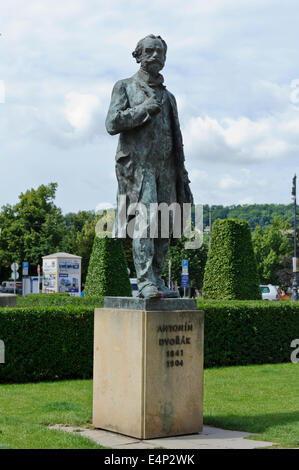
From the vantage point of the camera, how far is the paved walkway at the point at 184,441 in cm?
597

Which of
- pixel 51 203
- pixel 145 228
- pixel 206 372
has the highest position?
pixel 51 203

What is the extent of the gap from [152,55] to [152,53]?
0.02 m

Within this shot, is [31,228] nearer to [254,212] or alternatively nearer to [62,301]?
[62,301]

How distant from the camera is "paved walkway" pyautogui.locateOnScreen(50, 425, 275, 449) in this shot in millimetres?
5973

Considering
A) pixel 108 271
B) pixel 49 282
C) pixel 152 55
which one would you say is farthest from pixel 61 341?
pixel 49 282

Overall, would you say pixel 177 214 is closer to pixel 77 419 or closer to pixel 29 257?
pixel 77 419

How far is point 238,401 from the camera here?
8.95 m

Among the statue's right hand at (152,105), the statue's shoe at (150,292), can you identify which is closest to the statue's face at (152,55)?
the statue's right hand at (152,105)

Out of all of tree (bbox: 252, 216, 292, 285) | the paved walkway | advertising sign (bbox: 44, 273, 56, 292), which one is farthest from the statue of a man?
tree (bbox: 252, 216, 292, 285)

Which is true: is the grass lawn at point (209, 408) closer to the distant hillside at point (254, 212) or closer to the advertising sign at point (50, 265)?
the advertising sign at point (50, 265)

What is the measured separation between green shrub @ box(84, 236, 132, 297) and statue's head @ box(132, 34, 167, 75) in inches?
561

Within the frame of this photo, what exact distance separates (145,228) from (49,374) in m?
5.39

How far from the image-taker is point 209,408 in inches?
326
